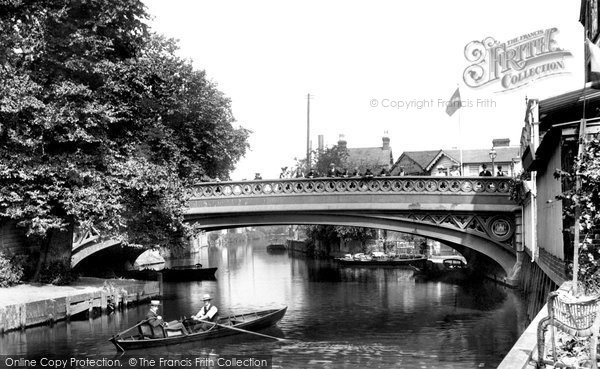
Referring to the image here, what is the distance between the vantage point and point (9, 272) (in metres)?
22.7

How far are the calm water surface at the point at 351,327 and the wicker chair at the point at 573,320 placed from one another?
7.83 metres

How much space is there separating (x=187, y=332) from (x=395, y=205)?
12.3 metres

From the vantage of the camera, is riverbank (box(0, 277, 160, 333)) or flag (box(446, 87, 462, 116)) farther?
flag (box(446, 87, 462, 116))

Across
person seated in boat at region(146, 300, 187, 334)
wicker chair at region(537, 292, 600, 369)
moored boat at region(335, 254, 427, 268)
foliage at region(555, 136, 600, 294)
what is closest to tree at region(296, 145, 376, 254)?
moored boat at region(335, 254, 427, 268)

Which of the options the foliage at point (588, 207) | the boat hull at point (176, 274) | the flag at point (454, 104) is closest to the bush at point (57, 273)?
the boat hull at point (176, 274)

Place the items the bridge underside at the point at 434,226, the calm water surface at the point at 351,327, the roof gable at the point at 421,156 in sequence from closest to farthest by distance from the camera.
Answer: the calm water surface at the point at 351,327
the bridge underside at the point at 434,226
the roof gable at the point at 421,156

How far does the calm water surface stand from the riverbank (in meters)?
0.41

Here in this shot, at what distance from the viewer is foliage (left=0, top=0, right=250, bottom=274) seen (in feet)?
68.6

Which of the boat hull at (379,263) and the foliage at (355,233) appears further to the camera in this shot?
the foliage at (355,233)

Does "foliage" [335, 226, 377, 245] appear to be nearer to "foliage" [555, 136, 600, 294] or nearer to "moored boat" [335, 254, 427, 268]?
"moored boat" [335, 254, 427, 268]

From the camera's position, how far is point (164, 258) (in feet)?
198

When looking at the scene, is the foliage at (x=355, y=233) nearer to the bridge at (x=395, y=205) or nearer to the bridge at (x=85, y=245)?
the bridge at (x=395, y=205)

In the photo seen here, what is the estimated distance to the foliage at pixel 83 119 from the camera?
20922mm

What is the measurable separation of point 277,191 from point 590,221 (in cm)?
1926
